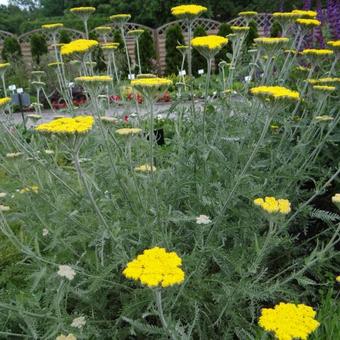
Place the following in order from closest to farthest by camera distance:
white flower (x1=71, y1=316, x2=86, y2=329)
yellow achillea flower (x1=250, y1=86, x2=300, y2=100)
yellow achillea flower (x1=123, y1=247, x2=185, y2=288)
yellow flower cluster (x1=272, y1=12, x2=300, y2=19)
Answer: yellow achillea flower (x1=123, y1=247, x2=185, y2=288)
yellow achillea flower (x1=250, y1=86, x2=300, y2=100)
white flower (x1=71, y1=316, x2=86, y2=329)
yellow flower cluster (x1=272, y1=12, x2=300, y2=19)

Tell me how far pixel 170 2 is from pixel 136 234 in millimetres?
20994

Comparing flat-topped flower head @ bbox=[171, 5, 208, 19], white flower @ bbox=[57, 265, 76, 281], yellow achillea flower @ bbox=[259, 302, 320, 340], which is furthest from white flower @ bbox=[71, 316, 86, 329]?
flat-topped flower head @ bbox=[171, 5, 208, 19]

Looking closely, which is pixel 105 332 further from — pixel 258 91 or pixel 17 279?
pixel 258 91

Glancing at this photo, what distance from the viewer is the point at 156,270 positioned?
4.28ft

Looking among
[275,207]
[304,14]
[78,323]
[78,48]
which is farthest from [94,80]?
[304,14]

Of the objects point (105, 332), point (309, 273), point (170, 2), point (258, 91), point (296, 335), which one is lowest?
point (170, 2)

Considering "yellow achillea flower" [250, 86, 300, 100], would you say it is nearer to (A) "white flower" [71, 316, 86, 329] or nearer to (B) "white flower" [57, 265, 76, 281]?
(B) "white flower" [57, 265, 76, 281]

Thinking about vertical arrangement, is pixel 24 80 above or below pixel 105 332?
below

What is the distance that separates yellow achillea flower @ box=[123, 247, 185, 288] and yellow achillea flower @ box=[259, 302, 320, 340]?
306mm

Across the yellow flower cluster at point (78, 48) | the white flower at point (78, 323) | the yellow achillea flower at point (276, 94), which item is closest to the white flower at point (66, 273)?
the white flower at point (78, 323)

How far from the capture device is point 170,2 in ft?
70.7

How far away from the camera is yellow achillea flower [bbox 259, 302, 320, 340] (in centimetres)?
132

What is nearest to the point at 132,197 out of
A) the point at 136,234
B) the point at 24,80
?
the point at 136,234

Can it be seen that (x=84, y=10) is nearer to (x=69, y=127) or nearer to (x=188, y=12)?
(x=188, y=12)
